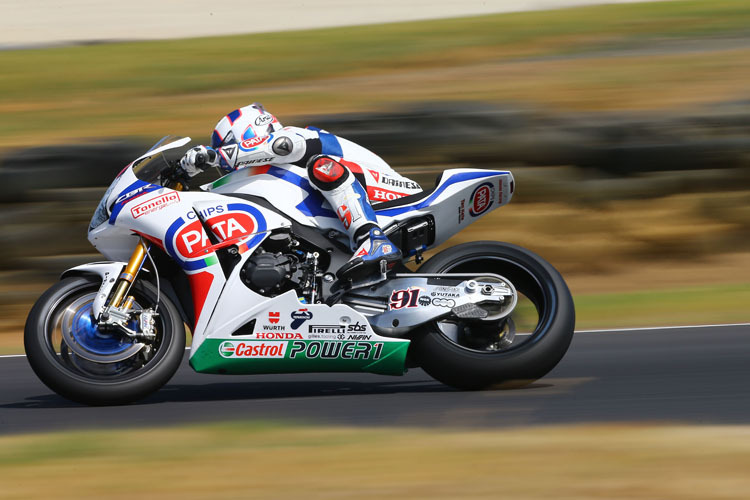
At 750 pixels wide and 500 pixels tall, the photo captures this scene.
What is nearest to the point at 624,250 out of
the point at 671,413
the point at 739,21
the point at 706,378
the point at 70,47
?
the point at 706,378

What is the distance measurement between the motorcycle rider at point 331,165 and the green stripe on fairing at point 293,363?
1.29ft

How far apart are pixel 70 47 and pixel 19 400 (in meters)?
12.5

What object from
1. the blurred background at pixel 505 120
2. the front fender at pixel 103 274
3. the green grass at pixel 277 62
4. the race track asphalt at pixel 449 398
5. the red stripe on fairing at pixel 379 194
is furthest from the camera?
the green grass at pixel 277 62

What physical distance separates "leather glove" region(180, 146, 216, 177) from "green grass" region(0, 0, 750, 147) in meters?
6.00

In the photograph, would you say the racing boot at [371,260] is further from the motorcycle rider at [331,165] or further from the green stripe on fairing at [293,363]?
the green stripe on fairing at [293,363]

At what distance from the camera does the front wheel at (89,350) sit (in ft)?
18.5

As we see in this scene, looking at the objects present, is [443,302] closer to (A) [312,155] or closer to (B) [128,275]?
(A) [312,155]

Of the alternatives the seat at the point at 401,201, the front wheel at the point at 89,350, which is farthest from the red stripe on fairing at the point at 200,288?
the seat at the point at 401,201

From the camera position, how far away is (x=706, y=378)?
19.8ft

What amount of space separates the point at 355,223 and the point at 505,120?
482 centimetres

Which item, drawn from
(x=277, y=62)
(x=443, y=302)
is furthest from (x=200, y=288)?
(x=277, y=62)

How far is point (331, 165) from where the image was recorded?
5.70 meters

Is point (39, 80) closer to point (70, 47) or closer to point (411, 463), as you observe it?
point (70, 47)

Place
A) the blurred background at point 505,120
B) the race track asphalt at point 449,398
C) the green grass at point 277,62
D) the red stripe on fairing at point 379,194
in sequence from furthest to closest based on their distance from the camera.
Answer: the green grass at point 277,62
the blurred background at point 505,120
the red stripe on fairing at point 379,194
the race track asphalt at point 449,398
